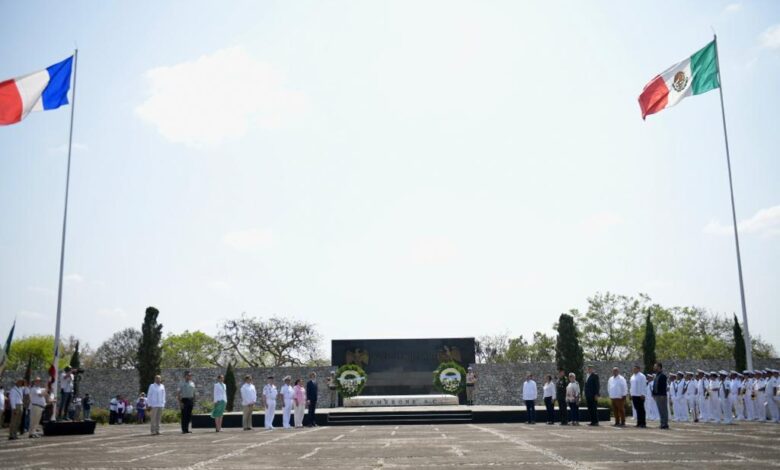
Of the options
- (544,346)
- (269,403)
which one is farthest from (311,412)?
(544,346)

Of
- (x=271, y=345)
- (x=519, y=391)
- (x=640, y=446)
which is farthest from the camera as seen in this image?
(x=271, y=345)

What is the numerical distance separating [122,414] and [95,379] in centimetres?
766

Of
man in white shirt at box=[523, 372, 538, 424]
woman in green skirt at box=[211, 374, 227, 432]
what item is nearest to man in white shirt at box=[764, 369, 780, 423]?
man in white shirt at box=[523, 372, 538, 424]

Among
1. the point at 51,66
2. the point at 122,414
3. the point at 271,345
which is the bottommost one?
the point at 122,414

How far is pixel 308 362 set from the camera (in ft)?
211

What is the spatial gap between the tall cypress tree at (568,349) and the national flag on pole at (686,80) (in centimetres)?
1269

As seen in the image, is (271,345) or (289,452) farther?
(271,345)

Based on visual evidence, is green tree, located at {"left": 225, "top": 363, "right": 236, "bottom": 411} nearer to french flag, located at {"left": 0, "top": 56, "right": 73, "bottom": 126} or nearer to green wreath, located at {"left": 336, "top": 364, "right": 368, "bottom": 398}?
green wreath, located at {"left": 336, "top": 364, "right": 368, "bottom": 398}

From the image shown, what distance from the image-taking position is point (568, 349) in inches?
1278

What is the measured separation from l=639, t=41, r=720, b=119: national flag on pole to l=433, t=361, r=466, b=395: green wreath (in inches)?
720

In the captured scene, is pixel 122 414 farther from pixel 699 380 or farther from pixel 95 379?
pixel 699 380

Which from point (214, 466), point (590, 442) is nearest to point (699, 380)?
point (590, 442)

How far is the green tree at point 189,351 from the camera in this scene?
73.9 metres

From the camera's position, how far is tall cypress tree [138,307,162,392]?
113ft
